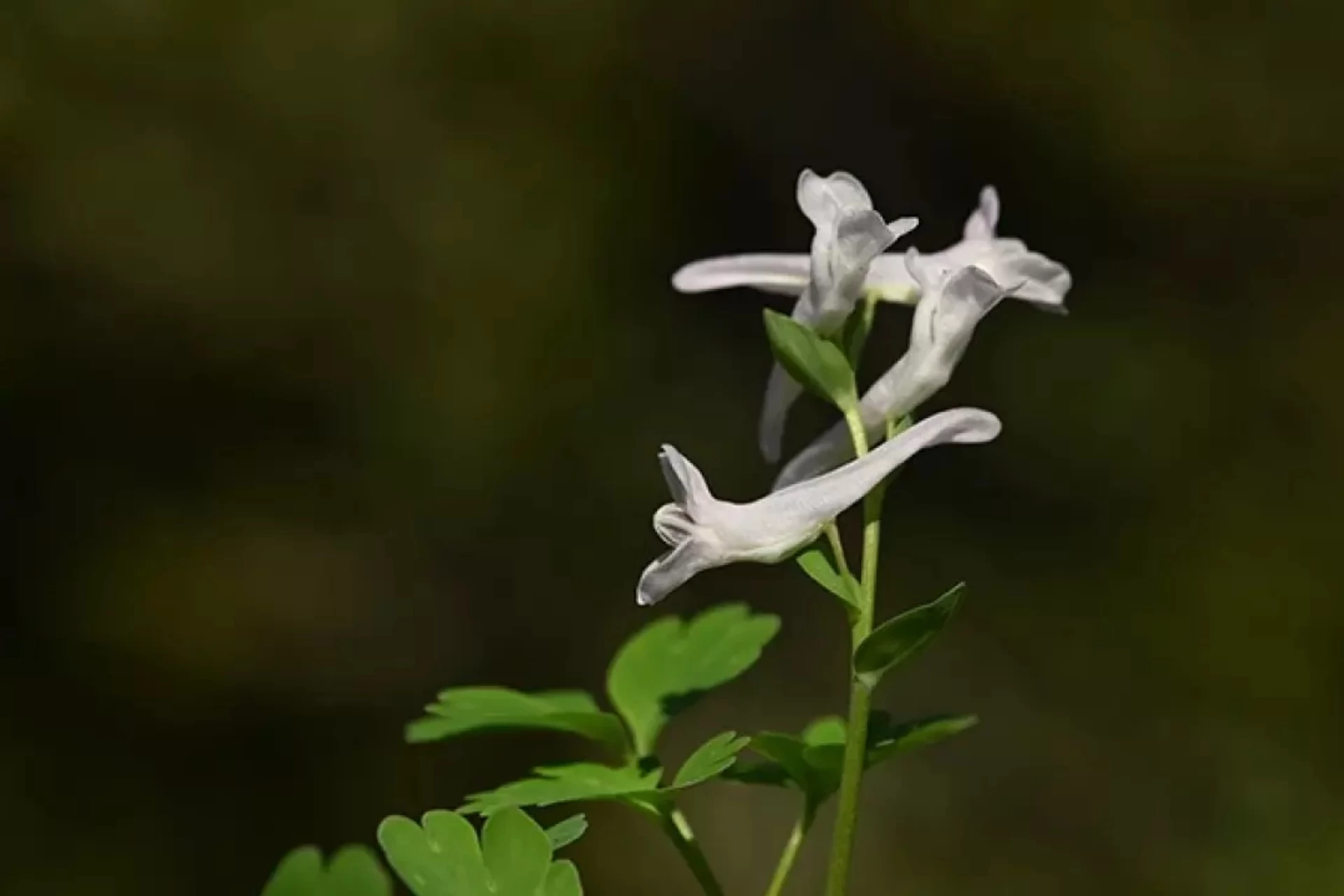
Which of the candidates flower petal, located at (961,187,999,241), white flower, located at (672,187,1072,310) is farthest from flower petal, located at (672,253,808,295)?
flower petal, located at (961,187,999,241)

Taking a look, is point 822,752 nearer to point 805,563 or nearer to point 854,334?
point 805,563

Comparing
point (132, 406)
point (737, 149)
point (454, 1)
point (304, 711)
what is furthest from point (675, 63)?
point (304, 711)

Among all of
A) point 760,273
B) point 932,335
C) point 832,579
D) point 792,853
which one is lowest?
point 792,853

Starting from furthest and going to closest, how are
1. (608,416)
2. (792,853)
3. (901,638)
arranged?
(608,416)
(792,853)
(901,638)

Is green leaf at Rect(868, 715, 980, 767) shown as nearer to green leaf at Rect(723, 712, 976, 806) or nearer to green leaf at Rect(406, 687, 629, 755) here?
green leaf at Rect(723, 712, 976, 806)

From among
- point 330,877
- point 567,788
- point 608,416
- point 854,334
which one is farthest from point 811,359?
point 608,416

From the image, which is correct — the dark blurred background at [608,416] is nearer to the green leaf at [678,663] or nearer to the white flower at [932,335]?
the green leaf at [678,663]

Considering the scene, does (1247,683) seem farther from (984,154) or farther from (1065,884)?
(984,154)
